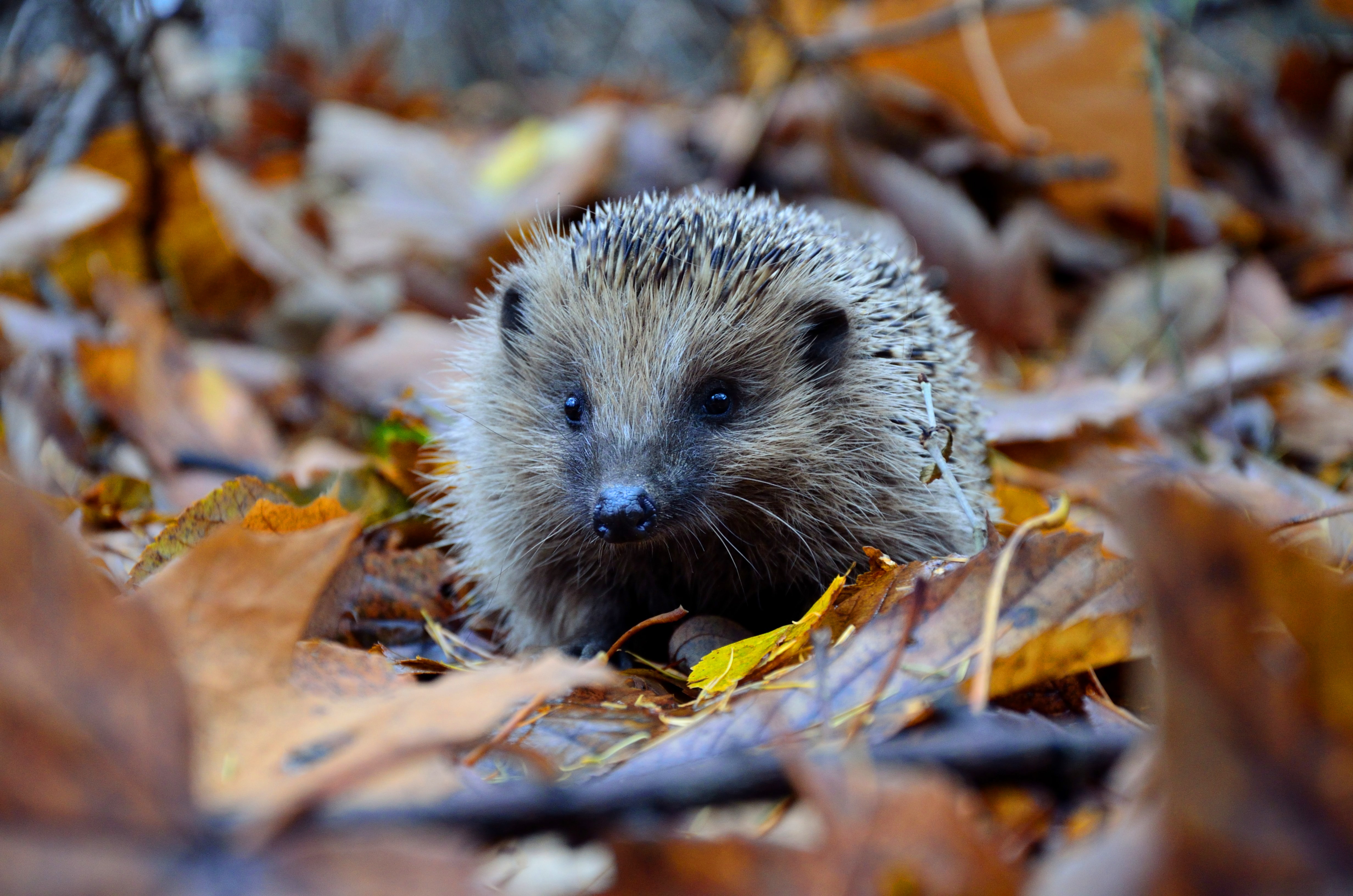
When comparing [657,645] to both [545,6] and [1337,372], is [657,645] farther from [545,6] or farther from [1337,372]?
[545,6]

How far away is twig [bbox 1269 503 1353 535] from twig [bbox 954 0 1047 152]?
3613mm

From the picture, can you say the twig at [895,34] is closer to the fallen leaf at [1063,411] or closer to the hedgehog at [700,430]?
the fallen leaf at [1063,411]

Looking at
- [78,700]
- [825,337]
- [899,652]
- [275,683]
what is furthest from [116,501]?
[899,652]

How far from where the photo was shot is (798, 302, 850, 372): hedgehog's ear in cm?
273

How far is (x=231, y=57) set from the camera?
851 centimetres

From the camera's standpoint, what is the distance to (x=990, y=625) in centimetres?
156

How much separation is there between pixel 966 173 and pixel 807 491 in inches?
150

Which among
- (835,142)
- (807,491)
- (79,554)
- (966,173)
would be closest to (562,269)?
(807,491)

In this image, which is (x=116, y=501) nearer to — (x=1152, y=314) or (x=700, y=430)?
(x=700, y=430)

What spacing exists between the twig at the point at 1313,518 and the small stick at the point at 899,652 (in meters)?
0.75

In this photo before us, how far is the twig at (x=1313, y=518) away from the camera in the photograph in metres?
1.99

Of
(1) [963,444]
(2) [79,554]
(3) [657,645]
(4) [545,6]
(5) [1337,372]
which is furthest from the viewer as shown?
(4) [545,6]

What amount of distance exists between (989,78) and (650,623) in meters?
4.09

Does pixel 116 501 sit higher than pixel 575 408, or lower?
lower
